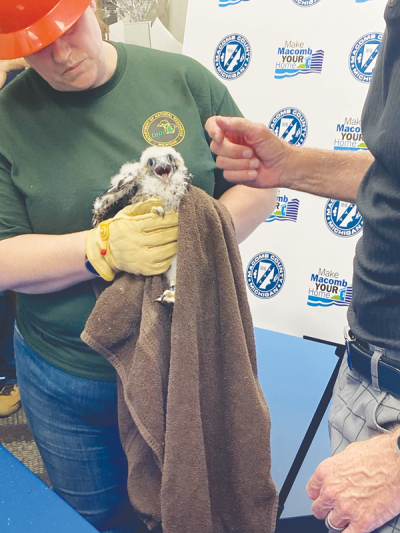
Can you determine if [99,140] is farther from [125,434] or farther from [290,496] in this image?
[290,496]

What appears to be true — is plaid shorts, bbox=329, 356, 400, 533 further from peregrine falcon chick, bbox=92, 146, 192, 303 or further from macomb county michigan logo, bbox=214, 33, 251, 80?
macomb county michigan logo, bbox=214, 33, 251, 80

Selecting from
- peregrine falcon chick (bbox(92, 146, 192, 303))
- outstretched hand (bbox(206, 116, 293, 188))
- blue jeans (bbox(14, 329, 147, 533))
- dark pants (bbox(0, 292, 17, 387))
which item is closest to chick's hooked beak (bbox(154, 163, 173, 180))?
peregrine falcon chick (bbox(92, 146, 192, 303))

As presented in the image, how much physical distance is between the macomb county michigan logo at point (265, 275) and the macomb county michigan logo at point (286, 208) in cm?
19

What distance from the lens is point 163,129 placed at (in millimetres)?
897

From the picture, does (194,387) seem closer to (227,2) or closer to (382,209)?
(382,209)

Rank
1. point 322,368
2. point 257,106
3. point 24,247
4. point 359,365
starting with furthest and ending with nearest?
point 257,106 < point 322,368 < point 24,247 < point 359,365

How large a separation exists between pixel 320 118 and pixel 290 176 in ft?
3.43

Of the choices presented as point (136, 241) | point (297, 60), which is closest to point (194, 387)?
point (136, 241)

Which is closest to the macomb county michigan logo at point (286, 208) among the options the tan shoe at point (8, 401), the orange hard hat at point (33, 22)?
the orange hard hat at point (33, 22)

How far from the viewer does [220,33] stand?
191cm

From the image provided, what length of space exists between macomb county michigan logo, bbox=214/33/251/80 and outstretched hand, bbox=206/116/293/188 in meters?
1.18

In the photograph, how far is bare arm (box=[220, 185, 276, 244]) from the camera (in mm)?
937

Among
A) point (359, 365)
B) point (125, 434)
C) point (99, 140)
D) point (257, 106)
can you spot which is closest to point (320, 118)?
point (257, 106)

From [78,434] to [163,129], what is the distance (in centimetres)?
73
